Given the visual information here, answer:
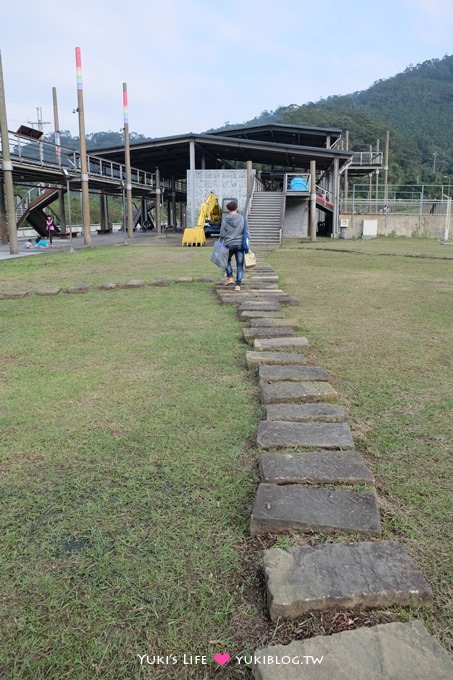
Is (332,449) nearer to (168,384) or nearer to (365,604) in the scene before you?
(365,604)

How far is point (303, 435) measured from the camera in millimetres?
2658

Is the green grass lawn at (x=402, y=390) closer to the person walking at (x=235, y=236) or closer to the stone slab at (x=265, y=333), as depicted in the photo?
the stone slab at (x=265, y=333)

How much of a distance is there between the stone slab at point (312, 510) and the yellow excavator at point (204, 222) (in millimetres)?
17337

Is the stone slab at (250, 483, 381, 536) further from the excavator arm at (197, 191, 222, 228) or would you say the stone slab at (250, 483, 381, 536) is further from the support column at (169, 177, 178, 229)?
the support column at (169, 177, 178, 229)

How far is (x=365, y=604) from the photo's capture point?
1.61 m

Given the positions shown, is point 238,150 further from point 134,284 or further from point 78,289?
point 78,289

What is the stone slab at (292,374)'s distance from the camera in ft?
11.5

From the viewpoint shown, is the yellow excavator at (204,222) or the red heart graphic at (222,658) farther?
the yellow excavator at (204,222)

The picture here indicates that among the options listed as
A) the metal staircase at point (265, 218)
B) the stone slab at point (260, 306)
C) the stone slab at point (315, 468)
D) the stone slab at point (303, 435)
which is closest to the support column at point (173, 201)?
the metal staircase at point (265, 218)

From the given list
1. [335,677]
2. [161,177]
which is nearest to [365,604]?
[335,677]

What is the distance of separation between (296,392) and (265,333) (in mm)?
1611

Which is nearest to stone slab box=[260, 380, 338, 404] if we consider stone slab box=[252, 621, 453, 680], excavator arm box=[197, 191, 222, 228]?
Answer: stone slab box=[252, 621, 453, 680]

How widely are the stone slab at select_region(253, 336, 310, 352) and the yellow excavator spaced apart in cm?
1498

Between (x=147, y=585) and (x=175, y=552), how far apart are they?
0.59ft
